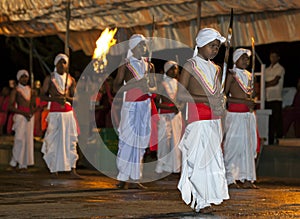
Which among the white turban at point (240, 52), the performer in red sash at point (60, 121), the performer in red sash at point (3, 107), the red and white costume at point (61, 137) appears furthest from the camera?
the performer in red sash at point (3, 107)

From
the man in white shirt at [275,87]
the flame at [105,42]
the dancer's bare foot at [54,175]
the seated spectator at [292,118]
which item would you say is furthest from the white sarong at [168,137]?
the seated spectator at [292,118]

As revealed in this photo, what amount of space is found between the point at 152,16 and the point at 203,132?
7.76 metres

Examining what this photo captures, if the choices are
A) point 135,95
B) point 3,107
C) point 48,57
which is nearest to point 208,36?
point 135,95

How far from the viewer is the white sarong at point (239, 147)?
1408 centimetres

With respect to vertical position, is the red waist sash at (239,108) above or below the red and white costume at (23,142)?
above

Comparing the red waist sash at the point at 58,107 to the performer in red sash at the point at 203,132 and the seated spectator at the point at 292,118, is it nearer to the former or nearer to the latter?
the seated spectator at the point at 292,118

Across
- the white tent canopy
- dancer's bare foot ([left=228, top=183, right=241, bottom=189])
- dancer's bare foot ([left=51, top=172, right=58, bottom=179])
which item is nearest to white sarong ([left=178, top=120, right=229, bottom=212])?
dancer's bare foot ([left=228, top=183, right=241, bottom=189])

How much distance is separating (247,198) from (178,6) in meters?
6.01

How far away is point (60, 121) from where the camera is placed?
636 inches

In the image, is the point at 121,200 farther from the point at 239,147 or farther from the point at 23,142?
the point at 23,142

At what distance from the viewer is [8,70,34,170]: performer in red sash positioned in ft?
58.5

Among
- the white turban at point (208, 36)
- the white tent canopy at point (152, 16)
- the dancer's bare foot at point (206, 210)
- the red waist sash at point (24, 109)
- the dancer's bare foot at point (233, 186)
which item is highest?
the white tent canopy at point (152, 16)

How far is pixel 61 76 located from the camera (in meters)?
16.0

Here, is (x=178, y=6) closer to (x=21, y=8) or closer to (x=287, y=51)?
(x=21, y=8)
